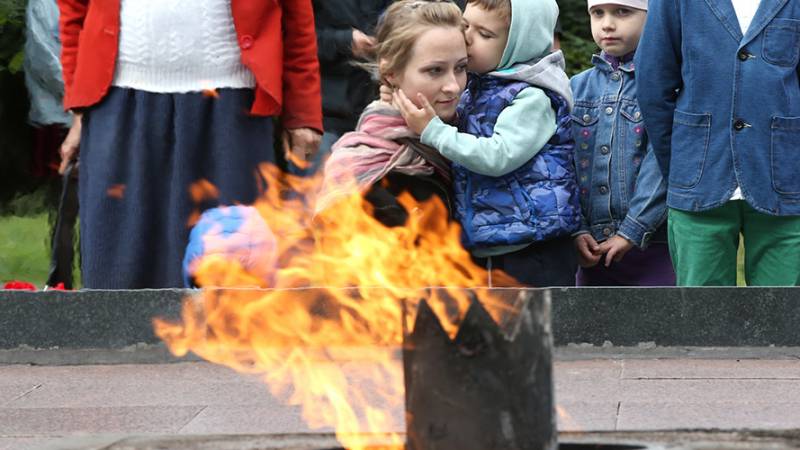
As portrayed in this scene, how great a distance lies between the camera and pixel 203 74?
218 inches

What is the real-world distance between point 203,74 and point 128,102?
282mm

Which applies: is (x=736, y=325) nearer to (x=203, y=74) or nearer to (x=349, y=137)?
(x=349, y=137)

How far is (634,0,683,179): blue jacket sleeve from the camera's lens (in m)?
5.61

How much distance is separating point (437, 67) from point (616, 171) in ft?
2.71

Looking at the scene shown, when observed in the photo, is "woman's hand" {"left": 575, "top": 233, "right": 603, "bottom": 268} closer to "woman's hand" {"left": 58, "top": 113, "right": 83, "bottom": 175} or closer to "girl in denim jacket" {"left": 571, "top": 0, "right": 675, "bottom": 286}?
"girl in denim jacket" {"left": 571, "top": 0, "right": 675, "bottom": 286}

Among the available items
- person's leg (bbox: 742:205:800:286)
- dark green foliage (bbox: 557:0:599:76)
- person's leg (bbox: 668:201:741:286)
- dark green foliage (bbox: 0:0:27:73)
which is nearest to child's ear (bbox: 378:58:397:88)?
person's leg (bbox: 668:201:741:286)

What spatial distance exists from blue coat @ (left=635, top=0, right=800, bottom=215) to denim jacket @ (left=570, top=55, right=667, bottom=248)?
0.67 ft

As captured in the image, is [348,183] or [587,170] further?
[587,170]

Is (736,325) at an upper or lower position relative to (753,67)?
lower

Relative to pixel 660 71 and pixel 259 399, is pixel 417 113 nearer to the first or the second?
pixel 660 71

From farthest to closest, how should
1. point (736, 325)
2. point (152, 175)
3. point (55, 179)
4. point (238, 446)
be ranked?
point (55, 179) → point (152, 175) → point (736, 325) → point (238, 446)

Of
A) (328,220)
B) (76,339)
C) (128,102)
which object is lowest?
(76,339)

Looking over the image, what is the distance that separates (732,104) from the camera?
5.45m

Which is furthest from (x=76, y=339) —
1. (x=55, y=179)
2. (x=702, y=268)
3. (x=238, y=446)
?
(x=55, y=179)
